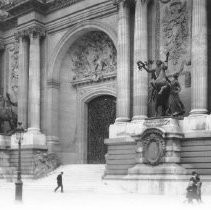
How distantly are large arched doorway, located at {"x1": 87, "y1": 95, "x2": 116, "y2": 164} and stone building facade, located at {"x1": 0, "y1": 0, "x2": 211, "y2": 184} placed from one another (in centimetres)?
Answer: 7

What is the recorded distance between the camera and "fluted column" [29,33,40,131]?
3272 cm

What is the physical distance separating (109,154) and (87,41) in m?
9.55

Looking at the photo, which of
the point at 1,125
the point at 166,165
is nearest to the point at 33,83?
the point at 1,125

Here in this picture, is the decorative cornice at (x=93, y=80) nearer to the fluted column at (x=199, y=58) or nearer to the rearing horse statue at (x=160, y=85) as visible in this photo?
the rearing horse statue at (x=160, y=85)

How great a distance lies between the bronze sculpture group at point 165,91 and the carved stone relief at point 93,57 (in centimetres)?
664

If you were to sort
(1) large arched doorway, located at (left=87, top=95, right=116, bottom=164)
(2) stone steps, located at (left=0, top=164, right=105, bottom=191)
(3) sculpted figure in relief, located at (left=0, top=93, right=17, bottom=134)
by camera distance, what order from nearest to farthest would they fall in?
(2) stone steps, located at (left=0, top=164, right=105, bottom=191), (1) large arched doorway, located at (left=87, top=95, right=116, bottom=164), (3) sculpted figure in relief, located at (left=0, top=93, right=17, bottom=134)

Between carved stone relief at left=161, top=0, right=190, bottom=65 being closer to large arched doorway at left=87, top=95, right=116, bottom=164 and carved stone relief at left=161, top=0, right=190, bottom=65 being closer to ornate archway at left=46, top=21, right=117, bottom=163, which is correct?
large arched doorway at left=87, top=95, right=116, bottom=164

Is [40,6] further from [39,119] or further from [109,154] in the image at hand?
[109,154]

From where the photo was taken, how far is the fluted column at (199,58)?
23.9m

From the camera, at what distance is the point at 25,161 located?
3177cm

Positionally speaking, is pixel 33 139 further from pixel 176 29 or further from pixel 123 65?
pixel 176 29

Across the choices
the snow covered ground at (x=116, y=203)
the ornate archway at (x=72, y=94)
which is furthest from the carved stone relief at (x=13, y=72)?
the snow covered ground at (x=116, y=203)

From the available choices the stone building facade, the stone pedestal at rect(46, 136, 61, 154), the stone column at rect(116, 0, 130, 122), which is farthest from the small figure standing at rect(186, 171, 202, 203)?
the stone pedestal at rect(46, 136, 61, 154)

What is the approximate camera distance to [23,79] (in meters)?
33.9
